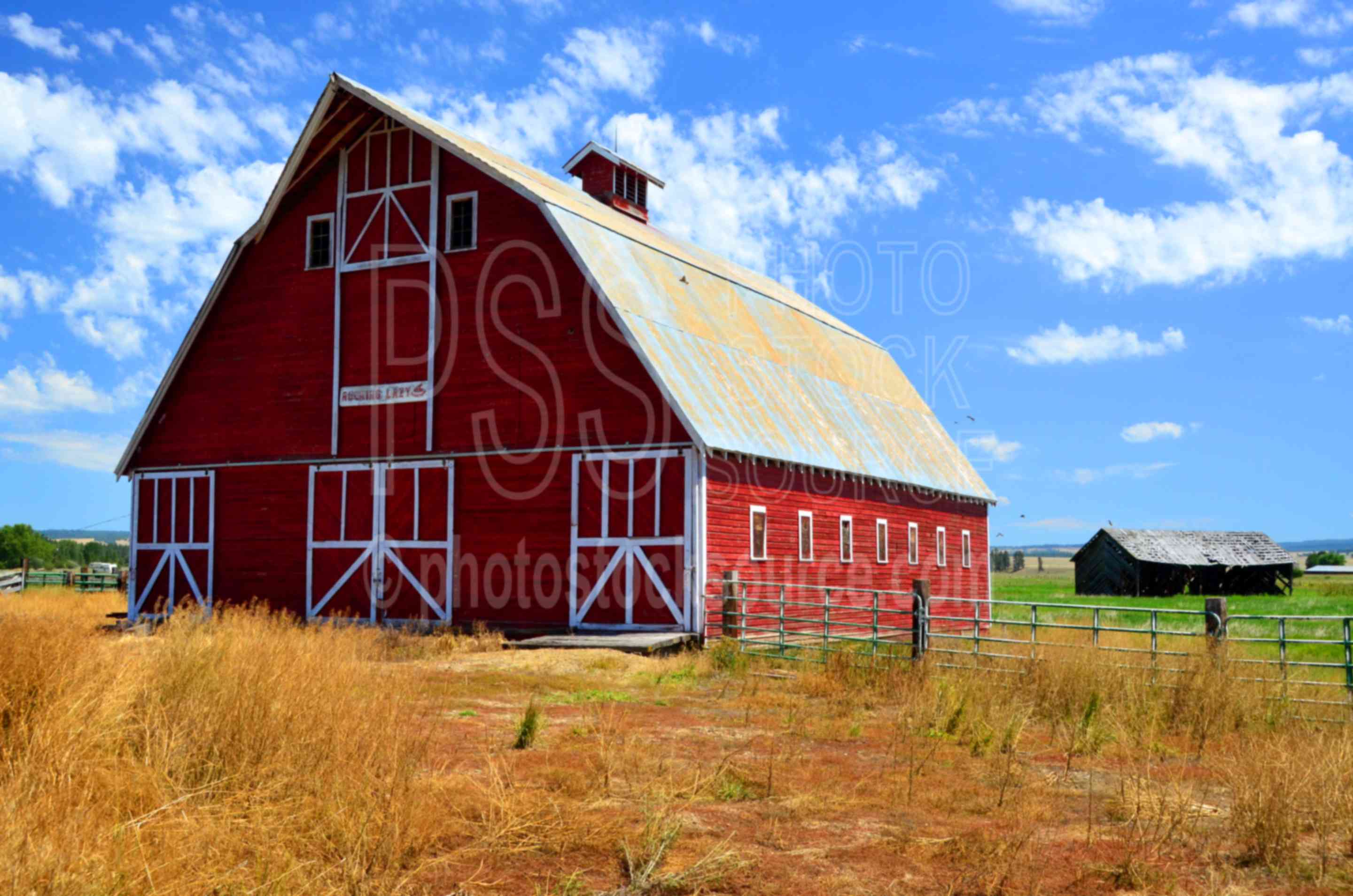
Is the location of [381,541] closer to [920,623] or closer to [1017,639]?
[920,623]

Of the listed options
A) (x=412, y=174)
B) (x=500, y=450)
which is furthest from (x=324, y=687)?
(x=412, y=174)

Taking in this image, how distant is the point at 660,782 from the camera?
965 cm

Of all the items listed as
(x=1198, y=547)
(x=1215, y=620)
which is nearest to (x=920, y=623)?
(x=1215, y=620)

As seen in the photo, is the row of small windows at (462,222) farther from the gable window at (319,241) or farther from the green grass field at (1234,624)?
the green grass field at (1234,624)

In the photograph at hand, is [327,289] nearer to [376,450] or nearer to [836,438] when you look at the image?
[376,450]

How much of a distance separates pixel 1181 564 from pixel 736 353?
41.5 metres

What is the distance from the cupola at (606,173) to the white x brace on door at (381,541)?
12833mm

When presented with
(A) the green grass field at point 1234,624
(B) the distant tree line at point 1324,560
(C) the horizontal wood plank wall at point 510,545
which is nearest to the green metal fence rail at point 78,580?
(C) the horizontal wood plank wall at point 510,545

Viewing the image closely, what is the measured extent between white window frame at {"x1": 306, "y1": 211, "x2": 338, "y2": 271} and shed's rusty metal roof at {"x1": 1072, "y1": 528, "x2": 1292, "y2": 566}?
149 ft

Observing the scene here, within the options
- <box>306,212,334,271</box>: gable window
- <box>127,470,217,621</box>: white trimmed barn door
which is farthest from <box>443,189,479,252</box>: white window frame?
<box>127,470,217,621</box>: white trimmed barn door

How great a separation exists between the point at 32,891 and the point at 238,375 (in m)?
24.3

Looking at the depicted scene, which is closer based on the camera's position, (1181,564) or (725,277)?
(725,277)

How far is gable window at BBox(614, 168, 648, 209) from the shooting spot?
118 feet

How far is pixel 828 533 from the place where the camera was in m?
27.4
